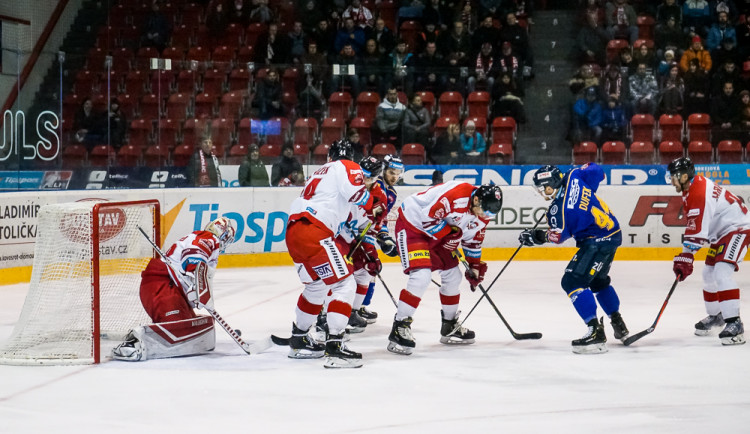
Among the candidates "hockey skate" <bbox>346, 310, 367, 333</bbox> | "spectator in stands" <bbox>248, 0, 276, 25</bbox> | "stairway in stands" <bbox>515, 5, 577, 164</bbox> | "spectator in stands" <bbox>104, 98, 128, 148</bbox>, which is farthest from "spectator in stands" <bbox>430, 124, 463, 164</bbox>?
"hockey skate" <bbox>346, 310, 367, 333</bbox>

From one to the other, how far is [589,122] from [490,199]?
618 cm

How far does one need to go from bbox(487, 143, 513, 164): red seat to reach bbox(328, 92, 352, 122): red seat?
5.86 ft

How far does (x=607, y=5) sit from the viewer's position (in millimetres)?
13250

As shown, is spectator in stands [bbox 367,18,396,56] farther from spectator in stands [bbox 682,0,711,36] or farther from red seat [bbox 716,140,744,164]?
red seat [bbox 716,140,744,164]

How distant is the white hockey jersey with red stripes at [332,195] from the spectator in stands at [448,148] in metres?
5.70

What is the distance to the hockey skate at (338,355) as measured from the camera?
5473 millimetres

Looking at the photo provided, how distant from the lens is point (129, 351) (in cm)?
562

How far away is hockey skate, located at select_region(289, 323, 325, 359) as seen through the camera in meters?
5.80

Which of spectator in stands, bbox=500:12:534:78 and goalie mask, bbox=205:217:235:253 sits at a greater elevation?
spectator in stands, bbox=500:12:534:78

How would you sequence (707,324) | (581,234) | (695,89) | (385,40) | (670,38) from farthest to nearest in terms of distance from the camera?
(385,40), (670,38), (695,89), (707,324), (581,234)

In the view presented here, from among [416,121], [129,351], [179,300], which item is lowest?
[129,351]

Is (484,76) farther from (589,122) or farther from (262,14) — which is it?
(262,14)

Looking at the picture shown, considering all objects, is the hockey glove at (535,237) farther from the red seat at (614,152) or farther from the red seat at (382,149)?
the red seat at (614,152)

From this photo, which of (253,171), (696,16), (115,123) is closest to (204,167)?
(253,171)
